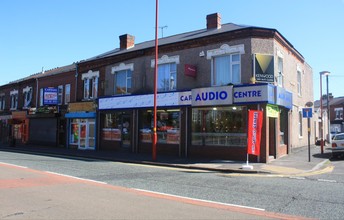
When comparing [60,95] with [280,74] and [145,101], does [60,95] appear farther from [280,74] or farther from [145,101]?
[280,74]

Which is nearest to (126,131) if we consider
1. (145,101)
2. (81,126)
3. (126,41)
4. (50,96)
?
(145,101)

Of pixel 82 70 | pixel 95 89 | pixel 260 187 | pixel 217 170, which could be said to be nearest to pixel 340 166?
pixel 217 170

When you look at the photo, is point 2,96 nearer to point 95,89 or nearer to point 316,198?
point 95,89

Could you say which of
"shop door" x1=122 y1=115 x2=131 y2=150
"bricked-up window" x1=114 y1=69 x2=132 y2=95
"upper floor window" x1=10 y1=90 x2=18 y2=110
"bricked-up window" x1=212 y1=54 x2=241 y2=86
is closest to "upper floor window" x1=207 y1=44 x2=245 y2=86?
"bricked-up window" x1=212 y1=54 x2=241 y2=86

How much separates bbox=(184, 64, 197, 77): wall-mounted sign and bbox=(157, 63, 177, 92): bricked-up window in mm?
1688

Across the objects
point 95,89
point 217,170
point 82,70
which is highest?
point 82,70

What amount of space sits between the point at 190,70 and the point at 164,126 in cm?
409

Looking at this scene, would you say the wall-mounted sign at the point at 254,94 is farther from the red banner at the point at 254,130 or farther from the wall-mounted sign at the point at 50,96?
the wall-mounted sign at the point at 50,96

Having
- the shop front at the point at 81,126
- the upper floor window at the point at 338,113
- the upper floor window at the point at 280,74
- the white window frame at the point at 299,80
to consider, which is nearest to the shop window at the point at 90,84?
the shop front at the point at 81,126

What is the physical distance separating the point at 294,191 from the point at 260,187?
104 cm

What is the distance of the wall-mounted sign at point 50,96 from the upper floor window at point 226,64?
50.9 ft

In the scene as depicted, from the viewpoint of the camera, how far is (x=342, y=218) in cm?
631

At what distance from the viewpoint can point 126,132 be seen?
22562mm

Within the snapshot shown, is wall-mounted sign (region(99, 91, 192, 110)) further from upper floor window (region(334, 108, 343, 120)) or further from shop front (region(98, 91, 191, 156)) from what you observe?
upper floor window (region(334, 108, 343, 120))
